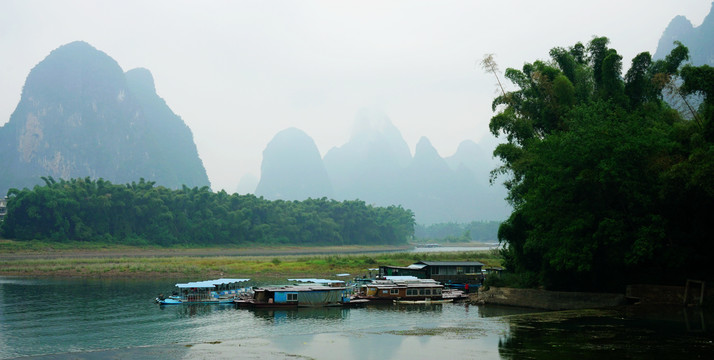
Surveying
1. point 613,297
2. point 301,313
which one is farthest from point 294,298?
point 613,297

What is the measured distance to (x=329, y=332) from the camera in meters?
29.8

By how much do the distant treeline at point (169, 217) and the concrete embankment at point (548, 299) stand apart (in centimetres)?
8874

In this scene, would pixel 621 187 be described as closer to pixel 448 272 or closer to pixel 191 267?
pixel 448 272

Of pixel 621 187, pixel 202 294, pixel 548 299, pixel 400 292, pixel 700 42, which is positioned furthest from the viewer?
pixel 700 42

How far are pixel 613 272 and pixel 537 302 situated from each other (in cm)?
544

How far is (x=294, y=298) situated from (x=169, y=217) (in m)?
86.5

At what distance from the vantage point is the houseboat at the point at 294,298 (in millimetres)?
43406

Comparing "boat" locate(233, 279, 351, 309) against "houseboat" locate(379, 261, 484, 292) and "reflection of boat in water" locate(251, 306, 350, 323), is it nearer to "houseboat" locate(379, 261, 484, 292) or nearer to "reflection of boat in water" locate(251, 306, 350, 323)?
"reflection of boat in water" locate(251, 306, 350, 323)

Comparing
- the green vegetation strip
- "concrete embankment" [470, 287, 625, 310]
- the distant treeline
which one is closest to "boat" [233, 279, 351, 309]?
"concrete embankment" [470, 287, 625, 310]

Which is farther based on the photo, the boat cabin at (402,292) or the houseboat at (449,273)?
the houseboat at (449,273)

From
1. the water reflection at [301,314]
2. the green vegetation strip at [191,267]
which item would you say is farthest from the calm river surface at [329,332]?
the green vegetation strip at [191,267]

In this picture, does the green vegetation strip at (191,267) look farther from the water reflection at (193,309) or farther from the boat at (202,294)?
the water reflection at (193,309)

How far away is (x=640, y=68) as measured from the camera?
132 feet

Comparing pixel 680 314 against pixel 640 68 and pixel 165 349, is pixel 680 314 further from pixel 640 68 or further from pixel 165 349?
pixel 165 349
